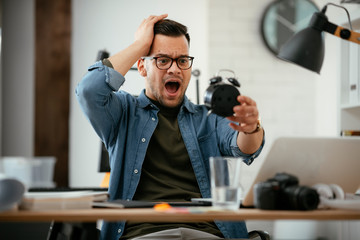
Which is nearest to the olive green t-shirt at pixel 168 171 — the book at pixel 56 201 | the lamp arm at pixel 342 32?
the book at pixel 56 201

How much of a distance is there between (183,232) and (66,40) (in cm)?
243

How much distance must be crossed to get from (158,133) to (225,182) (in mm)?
690

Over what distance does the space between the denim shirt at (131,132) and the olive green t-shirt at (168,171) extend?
0.03 m

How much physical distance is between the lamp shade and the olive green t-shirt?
495 mm

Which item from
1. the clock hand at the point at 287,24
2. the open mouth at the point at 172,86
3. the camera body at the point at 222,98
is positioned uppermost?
the clock hand at the point at 287,24

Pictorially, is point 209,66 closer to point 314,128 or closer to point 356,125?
point 314,128

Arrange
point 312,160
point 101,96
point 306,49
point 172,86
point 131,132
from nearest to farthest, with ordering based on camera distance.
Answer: point 312,160
point 306,49
point 101,96
point 131,132
point 172,86

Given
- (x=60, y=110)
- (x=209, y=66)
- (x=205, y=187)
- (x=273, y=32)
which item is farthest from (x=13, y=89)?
(x=205, y=187)

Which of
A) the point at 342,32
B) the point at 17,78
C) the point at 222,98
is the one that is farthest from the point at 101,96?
the point at 17,78

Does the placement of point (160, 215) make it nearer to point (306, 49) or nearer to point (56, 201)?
point (56, 201)

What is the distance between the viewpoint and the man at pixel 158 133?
1.39 meters

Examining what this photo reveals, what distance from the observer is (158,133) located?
1.62m

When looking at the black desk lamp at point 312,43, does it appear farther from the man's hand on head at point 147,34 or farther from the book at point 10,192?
the book at point 10,192

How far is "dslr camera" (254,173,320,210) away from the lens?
3.00 feet
